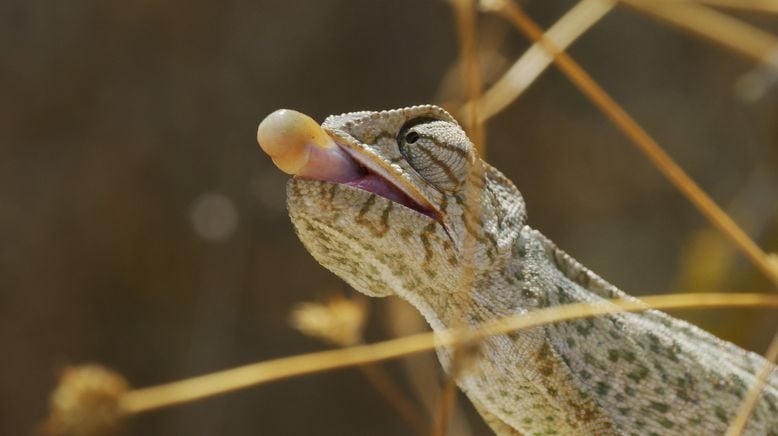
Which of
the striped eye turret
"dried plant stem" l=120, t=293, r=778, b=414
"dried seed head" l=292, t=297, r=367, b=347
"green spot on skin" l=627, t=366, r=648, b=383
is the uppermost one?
the striped eye turret

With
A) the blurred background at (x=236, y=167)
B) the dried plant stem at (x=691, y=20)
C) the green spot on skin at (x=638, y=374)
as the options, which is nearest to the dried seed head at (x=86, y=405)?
the dried plant stem at (x=691, y=20)

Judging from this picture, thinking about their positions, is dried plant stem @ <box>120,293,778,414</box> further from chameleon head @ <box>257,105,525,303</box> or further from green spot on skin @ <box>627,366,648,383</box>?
green spot on skin @ <box>627,366,648,383</box>

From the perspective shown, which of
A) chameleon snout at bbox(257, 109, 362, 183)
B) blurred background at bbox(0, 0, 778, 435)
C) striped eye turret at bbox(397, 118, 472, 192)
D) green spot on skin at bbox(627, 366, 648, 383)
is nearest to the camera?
chameleon snout at bbox(257, 109, 362, 183)

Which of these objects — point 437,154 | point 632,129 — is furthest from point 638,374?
point 632,129

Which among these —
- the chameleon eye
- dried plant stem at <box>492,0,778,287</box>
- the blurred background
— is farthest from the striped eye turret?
the blurred background

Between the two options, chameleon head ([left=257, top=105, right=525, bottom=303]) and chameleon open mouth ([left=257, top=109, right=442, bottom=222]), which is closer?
chameleon open mouth ([left=257, top=109, right=442, bottom=222])

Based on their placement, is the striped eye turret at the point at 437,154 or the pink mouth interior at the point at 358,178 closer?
the pink mouth interior at the point at 358,178

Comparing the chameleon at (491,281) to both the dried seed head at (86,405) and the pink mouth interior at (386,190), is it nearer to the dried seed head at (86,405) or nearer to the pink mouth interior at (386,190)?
the pink mouth interior at (386,190)

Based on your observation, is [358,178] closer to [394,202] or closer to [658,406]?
[394,202]
